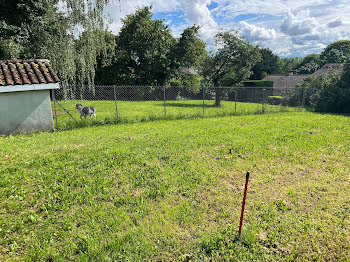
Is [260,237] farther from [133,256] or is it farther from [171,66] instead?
[171,66]

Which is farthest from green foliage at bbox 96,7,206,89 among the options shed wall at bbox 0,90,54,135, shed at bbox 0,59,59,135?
shed wall at bbox 0,90,54,135

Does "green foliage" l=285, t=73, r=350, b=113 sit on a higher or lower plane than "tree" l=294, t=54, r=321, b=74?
lower

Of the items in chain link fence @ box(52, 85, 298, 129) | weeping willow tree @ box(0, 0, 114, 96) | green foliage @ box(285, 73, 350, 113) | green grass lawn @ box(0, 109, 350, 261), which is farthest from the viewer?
green foliage @ box(285, 73, 350, 113)

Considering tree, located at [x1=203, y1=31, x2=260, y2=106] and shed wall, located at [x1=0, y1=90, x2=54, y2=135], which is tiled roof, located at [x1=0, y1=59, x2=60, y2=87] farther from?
tree, located at [x1=203, y1=31, x2=260, y2=106]

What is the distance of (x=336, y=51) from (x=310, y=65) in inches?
384

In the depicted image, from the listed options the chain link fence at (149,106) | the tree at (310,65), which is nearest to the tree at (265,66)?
the tree at (310,65)

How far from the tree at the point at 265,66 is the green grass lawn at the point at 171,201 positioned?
58285mm

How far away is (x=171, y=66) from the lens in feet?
78.8

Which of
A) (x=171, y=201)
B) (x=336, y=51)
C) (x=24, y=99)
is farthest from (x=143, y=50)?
(x=336, y=51)

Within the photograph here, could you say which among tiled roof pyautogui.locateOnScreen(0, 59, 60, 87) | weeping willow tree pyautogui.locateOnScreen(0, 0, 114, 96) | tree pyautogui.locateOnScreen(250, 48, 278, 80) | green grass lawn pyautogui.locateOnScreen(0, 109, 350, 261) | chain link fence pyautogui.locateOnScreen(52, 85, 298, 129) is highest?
tree pyautogui.locateOnScreen(250, 48, 278, 80)

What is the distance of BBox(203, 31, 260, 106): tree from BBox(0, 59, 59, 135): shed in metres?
15.0

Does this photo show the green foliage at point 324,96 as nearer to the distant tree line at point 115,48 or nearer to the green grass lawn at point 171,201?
the distant tree line at point 115,48

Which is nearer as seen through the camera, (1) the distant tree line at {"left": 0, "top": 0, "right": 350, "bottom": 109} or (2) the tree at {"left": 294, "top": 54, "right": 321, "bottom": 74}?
(1) the distant tree line at {"left": 0, "top": 0, "right": 350, "bottom": 109}

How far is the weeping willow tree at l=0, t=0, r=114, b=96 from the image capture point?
29.9ft
